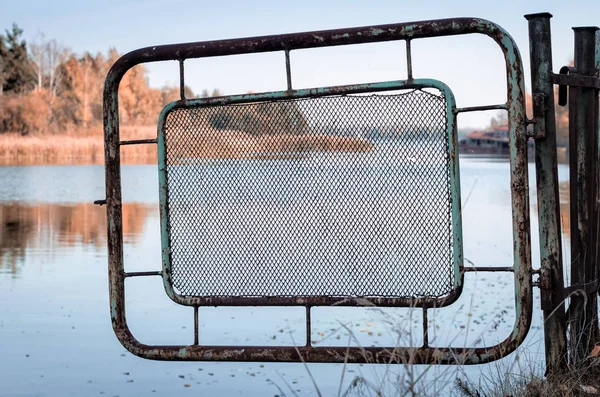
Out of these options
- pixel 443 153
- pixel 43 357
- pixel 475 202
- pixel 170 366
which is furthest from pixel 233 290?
pixel 475 202

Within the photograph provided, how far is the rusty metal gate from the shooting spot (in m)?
4.32

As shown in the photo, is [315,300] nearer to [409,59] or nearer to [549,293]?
[549,293]

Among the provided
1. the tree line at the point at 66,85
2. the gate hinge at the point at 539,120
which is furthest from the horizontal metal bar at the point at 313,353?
the tree line at the point at 66,85

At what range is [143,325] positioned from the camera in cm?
772

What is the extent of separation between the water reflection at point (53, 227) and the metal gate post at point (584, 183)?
8177mm

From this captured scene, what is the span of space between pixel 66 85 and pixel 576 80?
9342 centimetres

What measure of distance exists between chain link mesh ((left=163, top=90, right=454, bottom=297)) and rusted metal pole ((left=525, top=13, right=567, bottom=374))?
1.61 feet

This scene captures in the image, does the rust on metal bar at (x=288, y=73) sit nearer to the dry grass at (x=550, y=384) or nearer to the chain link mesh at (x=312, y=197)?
the chain link mesh at (x=312, y=197)

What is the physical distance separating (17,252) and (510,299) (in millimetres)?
7666

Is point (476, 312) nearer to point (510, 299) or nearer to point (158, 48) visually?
point (510, 299)

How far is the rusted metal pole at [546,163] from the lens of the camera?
4.34m

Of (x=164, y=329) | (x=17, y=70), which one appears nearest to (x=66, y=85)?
(x=17, y=70)

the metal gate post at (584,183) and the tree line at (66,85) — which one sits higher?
the tree line at (66,85)

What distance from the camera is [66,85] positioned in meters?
93.1
